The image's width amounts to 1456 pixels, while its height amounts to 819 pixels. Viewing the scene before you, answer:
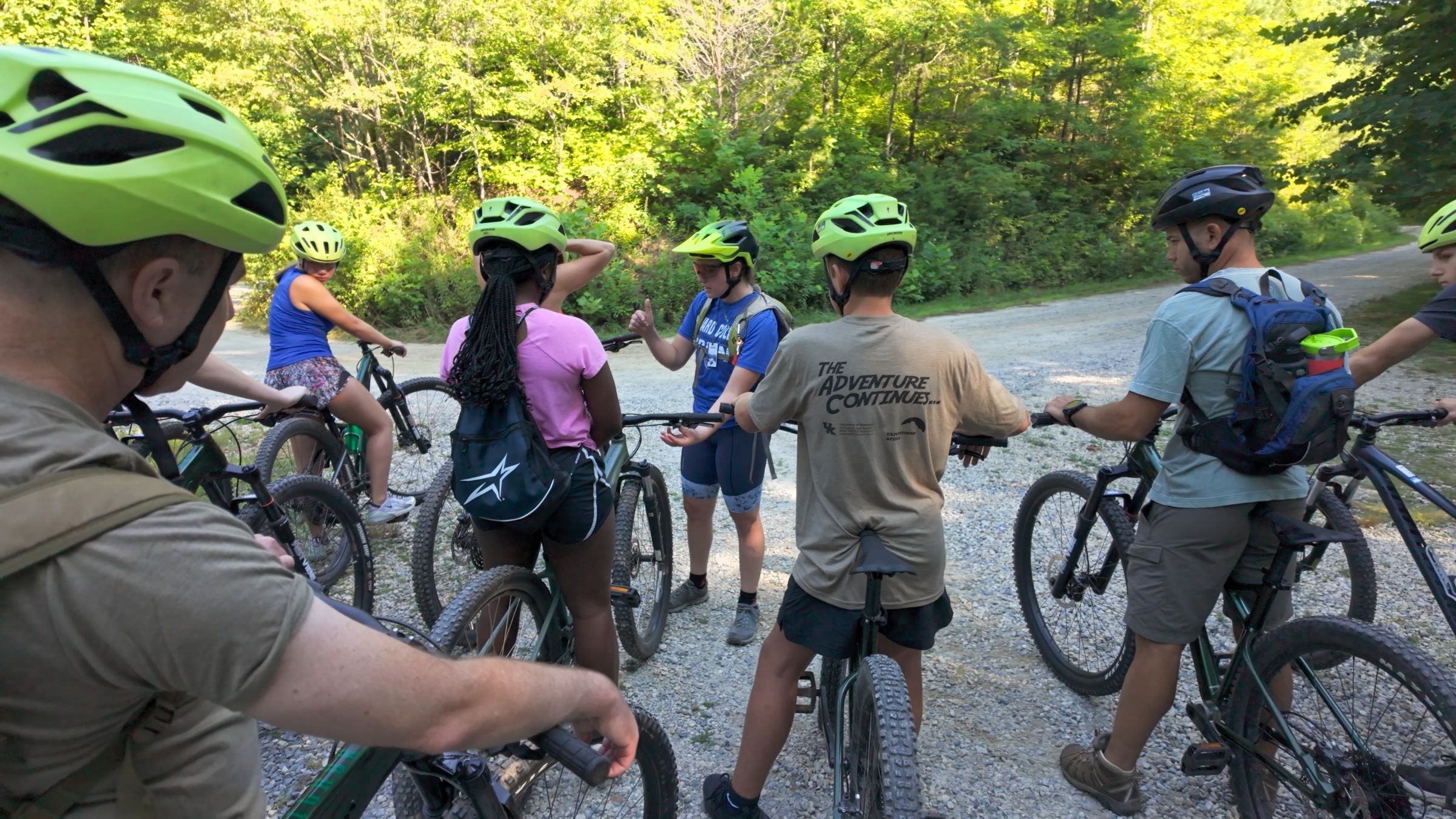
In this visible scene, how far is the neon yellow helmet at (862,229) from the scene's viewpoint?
256 cm

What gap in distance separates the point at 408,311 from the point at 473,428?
12961 mm

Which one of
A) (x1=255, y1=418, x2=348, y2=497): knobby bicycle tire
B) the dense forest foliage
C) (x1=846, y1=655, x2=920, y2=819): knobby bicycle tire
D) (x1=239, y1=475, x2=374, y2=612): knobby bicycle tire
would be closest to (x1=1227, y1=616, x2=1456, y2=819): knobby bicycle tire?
(x1=846, y1=655, x2=920, y2=819): knobby bicycle tire

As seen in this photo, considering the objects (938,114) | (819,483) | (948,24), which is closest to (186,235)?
(819,483)

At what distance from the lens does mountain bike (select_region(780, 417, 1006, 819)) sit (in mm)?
2123

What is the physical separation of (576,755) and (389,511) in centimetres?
445

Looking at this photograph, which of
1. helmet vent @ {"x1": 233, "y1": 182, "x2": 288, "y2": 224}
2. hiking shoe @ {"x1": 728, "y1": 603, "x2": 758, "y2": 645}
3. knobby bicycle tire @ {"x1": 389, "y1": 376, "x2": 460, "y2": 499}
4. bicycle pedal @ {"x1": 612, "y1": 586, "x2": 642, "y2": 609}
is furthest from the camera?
knobby bicycle tire @ {"x1": 389, "y1": 376, "x2": 460, "y2": 499}

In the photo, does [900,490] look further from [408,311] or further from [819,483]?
[408,311]

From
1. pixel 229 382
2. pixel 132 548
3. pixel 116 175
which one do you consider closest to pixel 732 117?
pixel 229 382

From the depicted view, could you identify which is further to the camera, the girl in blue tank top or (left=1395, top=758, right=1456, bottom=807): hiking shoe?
the girl in blue tank top

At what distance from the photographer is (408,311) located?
14.6 m

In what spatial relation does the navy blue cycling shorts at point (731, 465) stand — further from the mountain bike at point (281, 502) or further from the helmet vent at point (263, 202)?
the helmet vent at point (263, 202)

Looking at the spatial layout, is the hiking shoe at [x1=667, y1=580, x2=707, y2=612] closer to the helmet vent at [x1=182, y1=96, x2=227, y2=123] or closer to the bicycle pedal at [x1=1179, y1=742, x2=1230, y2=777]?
the bicycle pedal at [x1=1179, y1=742, x2=1230, y2=777]

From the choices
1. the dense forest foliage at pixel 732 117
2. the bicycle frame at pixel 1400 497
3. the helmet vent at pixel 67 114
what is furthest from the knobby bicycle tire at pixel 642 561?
the dense forest foliage at pixel 732 117

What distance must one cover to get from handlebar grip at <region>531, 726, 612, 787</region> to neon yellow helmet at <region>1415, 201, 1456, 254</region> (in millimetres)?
4247
